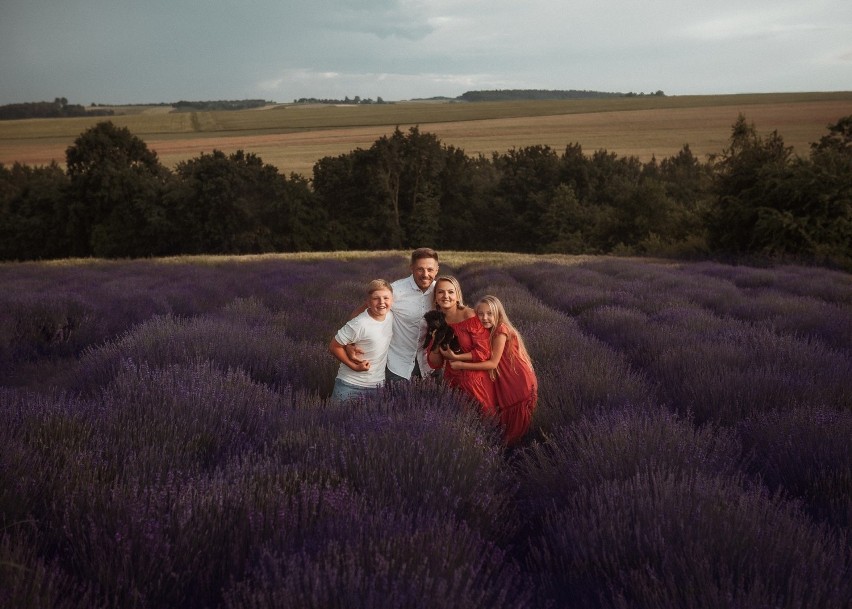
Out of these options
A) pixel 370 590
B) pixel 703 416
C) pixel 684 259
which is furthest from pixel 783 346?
pixel 684 259

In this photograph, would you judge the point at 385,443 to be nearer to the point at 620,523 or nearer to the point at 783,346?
the point at 620,523

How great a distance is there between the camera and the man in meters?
4.13

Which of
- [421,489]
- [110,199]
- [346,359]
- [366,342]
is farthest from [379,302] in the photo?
[110,199]

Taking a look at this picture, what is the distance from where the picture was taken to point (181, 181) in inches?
1549

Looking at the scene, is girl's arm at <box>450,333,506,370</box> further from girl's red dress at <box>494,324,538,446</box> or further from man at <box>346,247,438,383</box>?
man at <box>346,247,438,383</box>

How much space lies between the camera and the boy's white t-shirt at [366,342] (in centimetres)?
372

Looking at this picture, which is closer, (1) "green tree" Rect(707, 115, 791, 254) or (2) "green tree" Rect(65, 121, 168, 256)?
(1) "green tree" Rect(707, 115, 791, 254)

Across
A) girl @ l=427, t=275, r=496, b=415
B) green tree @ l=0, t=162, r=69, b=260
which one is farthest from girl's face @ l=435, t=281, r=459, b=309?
green tree @ l=0, t=162, r=69, b=260

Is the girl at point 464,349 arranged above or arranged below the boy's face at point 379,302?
below

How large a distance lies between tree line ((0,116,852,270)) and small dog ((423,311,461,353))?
26.3 meters

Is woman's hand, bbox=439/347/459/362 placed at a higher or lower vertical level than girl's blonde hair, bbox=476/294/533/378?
lower

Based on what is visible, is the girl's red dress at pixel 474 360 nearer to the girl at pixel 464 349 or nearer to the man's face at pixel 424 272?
the girl at pixel 464 349

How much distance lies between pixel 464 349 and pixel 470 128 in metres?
77.3

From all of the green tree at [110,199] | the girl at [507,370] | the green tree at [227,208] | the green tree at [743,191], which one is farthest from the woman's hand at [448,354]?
the green tree at [110,199]
